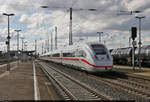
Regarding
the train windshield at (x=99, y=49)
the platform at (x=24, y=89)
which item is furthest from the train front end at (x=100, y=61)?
the platform at (x=24, y=89)

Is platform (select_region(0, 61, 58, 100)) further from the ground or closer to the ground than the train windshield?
closer to the ground

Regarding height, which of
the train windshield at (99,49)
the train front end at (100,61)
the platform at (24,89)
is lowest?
the platform at (24,89)

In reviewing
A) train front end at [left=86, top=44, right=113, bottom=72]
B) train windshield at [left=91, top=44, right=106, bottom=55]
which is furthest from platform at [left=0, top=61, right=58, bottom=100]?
train windshield at [left=91, top=44, right=106, bottom=55]

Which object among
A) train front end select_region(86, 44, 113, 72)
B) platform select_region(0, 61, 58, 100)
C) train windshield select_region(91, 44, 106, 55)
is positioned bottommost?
platform select_region(0, 61, 58, 100)

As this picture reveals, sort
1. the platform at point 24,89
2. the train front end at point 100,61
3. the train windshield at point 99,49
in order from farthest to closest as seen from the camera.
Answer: the train windshield at point 99,49
the train front end at point 100,61
the platform at point 24,89

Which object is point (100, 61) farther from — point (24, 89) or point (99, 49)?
point (24, 89)

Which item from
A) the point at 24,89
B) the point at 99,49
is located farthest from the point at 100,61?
the point at 24,89

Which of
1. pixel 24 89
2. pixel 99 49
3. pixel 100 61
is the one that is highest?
pixel 99 49

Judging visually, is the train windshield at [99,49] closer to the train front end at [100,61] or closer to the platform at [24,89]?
the train front end at [100,61]

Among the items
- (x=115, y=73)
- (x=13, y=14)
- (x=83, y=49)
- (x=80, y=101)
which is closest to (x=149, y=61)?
(x=115, y=73)

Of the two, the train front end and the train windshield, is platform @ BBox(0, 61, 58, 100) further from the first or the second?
the train windshield

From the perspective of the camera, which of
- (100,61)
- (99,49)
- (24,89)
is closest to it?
(24,89)

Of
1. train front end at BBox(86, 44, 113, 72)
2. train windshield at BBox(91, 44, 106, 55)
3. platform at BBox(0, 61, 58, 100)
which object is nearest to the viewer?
platform at BBox(0, 61, 58, 100)

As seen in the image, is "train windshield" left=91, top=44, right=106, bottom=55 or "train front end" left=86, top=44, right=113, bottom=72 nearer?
"train front end" left=86, top=44, right=113, bottom=72
